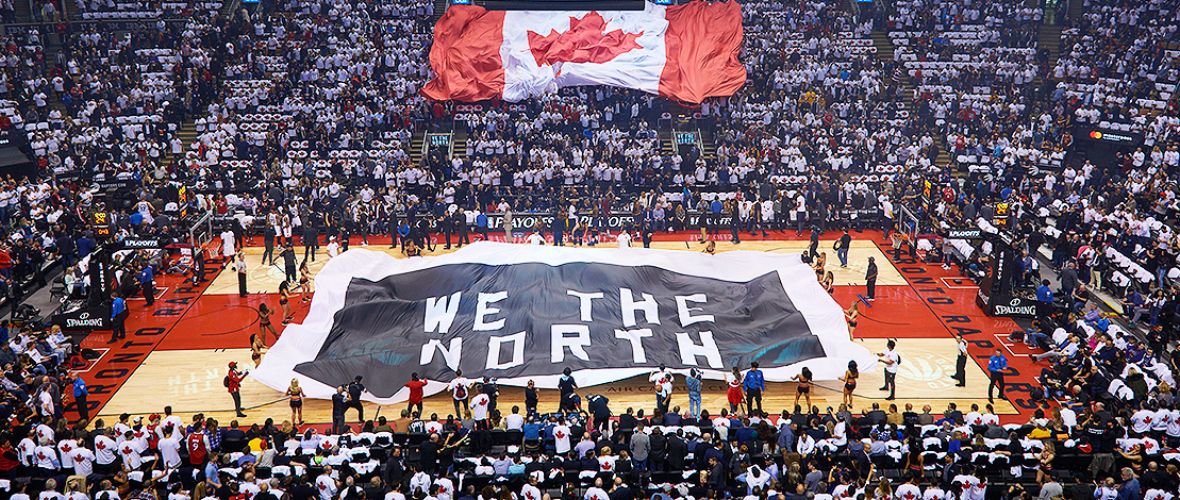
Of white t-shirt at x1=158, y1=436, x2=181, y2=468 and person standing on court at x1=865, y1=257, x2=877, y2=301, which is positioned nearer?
white t-shirt at x1=158, y1=436, x2=181, y2=468

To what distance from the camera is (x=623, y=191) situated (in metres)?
40.8

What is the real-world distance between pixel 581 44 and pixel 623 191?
21.6 ft

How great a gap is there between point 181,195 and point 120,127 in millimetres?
10393

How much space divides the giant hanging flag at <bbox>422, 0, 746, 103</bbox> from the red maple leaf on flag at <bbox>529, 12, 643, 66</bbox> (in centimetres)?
4

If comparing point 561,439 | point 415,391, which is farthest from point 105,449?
point 561,439

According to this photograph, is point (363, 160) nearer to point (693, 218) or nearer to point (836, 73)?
point (693, 218)

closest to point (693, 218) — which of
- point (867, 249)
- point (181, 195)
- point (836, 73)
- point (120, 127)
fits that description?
point (867, 249)

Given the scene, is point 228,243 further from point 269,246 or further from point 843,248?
point 843,248

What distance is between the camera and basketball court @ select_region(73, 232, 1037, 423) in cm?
2419

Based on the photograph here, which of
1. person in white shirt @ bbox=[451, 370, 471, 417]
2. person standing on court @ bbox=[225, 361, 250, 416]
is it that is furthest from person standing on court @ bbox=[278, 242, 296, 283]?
person in white shirt @ bbox=[451, 370, 471, 417]

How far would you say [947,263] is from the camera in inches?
1350

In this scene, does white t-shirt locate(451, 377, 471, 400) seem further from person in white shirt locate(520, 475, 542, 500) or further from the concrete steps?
the concrete steps

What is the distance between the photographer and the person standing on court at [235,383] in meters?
22.7

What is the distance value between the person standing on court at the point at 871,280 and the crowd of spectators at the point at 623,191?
13.5 feet
